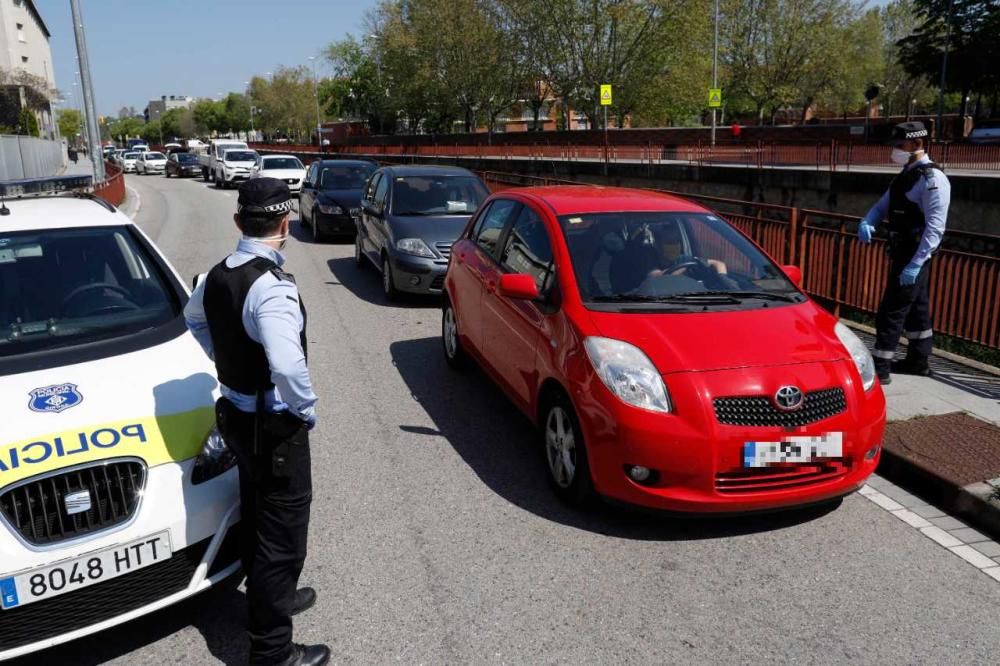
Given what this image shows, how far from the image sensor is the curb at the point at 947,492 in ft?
13.6

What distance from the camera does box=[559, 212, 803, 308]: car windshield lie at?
4.69 meters

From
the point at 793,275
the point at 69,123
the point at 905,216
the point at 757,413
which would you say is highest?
the point at 69,123

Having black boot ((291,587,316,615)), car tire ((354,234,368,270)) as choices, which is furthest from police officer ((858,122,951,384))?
car tire ((354,234,368,270))

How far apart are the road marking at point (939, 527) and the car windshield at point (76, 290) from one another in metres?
3.96

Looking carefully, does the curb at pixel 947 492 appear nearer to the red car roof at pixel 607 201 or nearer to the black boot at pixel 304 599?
the red car roof at pixel 607 201

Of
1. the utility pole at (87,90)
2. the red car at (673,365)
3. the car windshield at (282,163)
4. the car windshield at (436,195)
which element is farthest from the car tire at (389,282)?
the car windshield at (282,163)

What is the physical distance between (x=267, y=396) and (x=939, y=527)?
3502 millimetres

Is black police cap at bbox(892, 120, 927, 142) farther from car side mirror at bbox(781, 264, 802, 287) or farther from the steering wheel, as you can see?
the steering wheel

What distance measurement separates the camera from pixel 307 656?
2.96m

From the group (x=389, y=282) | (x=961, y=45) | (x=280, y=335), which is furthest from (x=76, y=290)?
(x=961, y=45)

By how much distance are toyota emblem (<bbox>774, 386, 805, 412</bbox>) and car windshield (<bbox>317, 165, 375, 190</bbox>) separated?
13468mm

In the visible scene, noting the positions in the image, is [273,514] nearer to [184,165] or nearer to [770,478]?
[770,478]

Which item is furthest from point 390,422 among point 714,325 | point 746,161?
point 746,161

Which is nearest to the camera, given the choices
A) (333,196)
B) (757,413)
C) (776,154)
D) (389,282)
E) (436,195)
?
(757,413)
